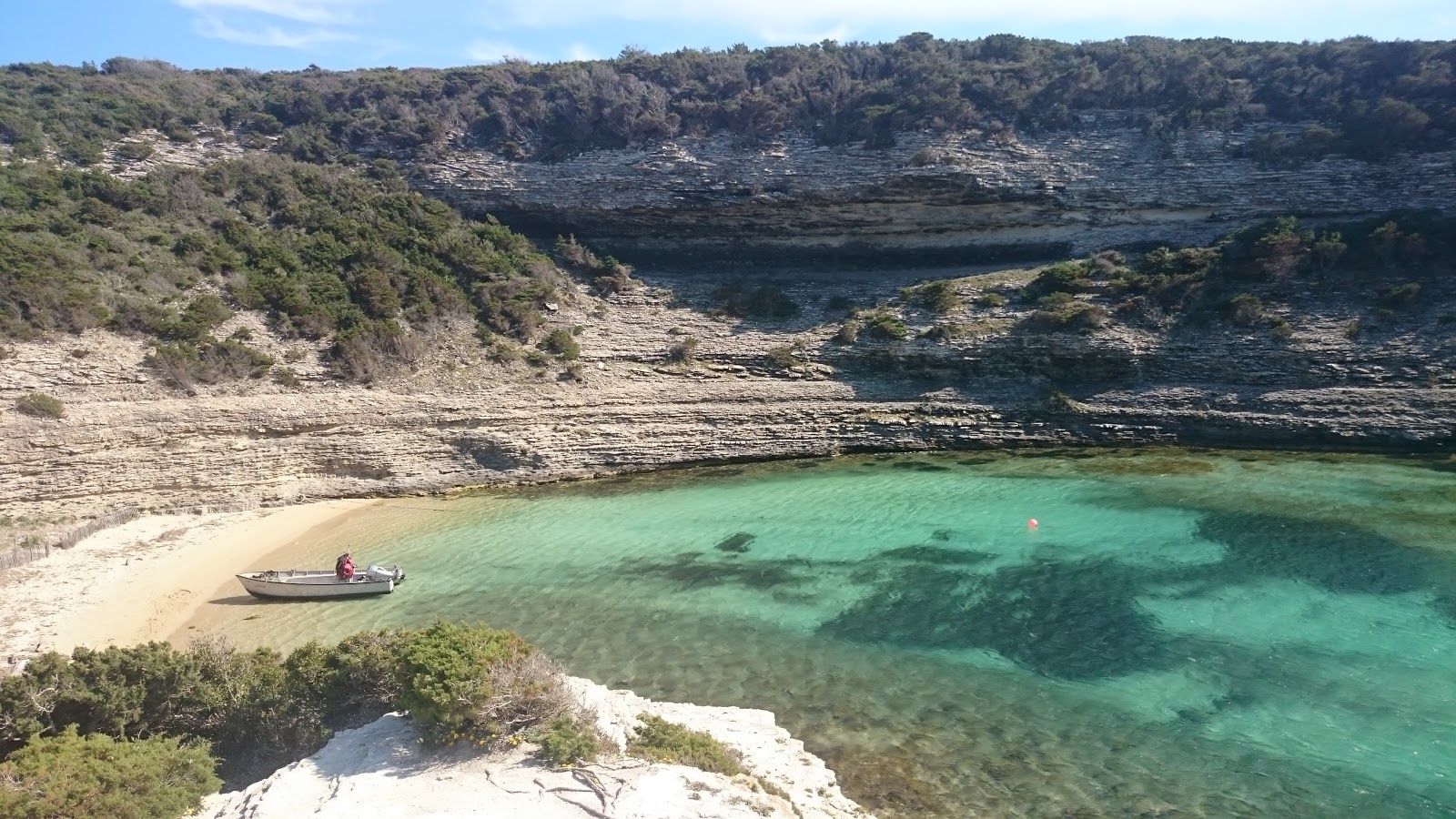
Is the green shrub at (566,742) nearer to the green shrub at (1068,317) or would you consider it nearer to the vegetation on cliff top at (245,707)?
the vegetation on cliff top at (245,707)

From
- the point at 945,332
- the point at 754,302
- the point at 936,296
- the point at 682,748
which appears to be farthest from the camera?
the point at 754,302

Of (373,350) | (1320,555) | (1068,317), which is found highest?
(1068,317)

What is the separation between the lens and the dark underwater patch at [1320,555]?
47.5ft

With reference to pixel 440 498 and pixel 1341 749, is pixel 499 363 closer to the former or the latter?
pixel 440 498

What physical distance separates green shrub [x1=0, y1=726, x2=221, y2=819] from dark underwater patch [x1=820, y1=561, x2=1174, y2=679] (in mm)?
9565

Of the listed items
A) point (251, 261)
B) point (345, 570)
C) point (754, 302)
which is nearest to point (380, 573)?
point (345, 570)

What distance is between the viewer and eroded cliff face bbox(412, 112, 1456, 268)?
3550 centimetres

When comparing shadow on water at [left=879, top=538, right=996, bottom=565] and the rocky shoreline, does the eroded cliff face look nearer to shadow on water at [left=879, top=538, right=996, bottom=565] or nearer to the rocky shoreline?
the rocky shoreline

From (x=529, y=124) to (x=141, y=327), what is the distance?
2524 cm

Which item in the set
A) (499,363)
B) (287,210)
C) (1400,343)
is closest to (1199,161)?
(1400,343)

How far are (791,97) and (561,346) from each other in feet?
75.7

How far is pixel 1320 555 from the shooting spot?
52.0 feet

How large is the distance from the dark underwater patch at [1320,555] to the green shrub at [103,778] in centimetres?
1777

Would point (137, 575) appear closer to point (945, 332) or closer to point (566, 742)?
point (566, 742)
